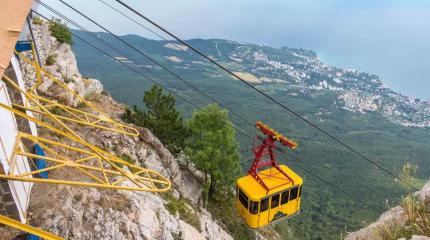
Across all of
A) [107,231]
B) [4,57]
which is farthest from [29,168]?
→ [4,57]

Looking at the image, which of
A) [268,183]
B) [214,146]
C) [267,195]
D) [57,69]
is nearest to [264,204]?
[267,195]

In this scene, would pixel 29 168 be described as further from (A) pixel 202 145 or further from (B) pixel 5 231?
(A) pixel 202 145

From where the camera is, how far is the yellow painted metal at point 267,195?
21.7 metres

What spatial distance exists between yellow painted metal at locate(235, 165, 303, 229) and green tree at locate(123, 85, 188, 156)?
10.5 metres

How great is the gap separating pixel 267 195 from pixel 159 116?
13.6 metres

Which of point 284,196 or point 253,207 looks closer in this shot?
point 253,207

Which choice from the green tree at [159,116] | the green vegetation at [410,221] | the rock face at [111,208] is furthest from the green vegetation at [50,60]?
the green vegetation at [410,221]

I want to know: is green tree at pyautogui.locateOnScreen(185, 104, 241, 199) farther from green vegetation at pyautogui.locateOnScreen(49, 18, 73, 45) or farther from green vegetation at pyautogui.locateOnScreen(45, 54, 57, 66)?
green vegetation at pyautogui.locateOnScreen(49, 18, 73, 45)

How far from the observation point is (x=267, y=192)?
70.8ft

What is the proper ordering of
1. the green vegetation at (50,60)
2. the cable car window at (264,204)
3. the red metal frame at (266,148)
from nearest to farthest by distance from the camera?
the red metal frame at (266,148), the cable car window at (264,204), the green vegetation at (50,60)

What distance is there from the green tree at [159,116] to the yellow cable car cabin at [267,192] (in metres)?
10.4

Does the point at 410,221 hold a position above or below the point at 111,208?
above

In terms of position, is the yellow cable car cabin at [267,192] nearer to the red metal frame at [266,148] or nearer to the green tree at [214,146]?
the red metal frame at [266,148]

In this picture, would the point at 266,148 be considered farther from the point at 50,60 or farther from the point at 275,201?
the point at 50,60
